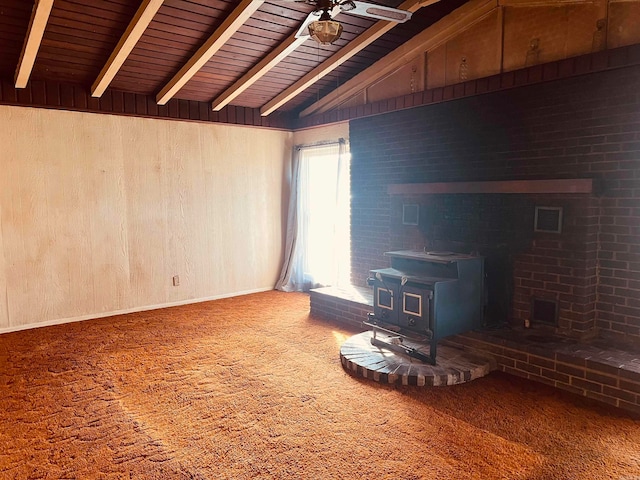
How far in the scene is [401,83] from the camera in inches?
199

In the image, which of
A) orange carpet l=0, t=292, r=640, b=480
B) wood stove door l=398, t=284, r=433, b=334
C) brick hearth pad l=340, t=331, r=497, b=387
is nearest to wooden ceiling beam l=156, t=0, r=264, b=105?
wood stove door l=398, t=284, r=433, b=334

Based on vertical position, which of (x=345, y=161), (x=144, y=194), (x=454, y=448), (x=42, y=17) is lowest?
(x=454, y=448)

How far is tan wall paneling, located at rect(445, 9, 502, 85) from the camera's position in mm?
4129

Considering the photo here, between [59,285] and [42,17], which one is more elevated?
[42,17]

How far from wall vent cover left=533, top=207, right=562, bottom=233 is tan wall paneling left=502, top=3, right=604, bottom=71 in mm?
1209

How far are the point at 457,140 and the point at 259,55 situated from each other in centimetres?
224

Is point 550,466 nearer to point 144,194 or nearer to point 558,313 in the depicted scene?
point 558,313

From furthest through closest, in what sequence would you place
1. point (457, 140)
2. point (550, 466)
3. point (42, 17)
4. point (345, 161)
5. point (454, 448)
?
1. point (345, 161)
2. point (457, 140)
3. point (42, 17)
4. point (454, 448)
5. point (550, 466)

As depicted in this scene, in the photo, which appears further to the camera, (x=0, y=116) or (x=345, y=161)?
(x=345, y=161)

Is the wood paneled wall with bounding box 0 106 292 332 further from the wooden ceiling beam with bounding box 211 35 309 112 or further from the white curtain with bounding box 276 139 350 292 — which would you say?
the wooden ceiling beam with bounding box 211 35 309 112

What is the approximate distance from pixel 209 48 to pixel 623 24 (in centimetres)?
339

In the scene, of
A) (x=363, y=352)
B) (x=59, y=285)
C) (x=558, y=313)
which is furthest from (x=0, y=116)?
(x=558, y=313)

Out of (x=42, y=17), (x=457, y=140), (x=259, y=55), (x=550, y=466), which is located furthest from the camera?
(x=259, y=55)

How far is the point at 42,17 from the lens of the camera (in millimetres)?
3555
